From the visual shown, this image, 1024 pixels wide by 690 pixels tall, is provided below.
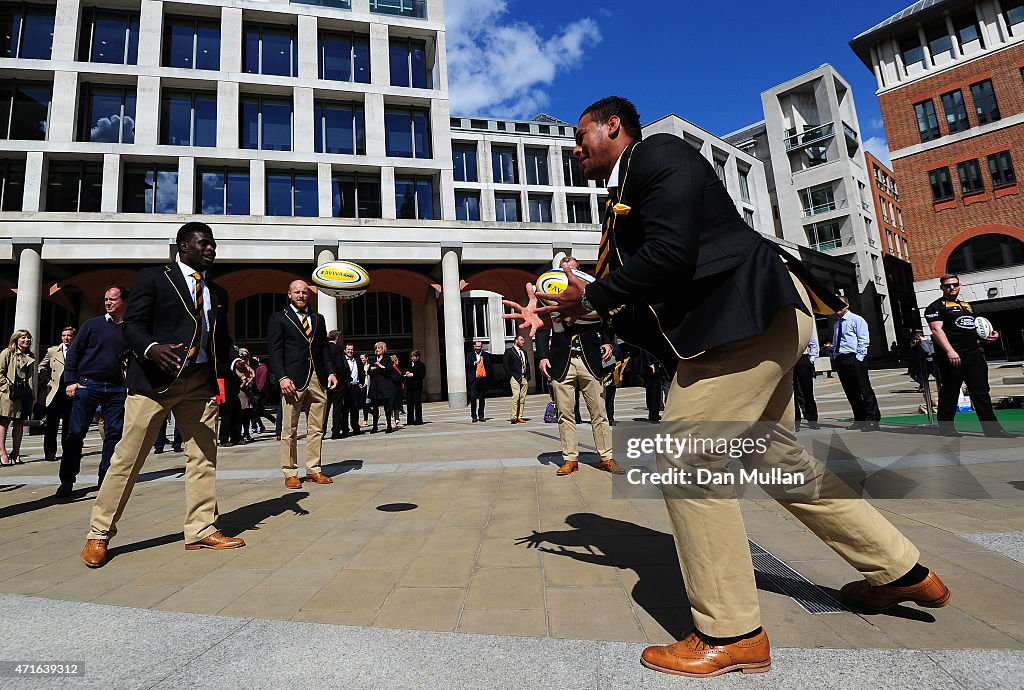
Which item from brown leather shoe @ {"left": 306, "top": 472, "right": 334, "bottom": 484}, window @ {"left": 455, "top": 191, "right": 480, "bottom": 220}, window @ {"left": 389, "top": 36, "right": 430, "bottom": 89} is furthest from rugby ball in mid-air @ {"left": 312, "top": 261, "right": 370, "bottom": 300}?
window @ {"left": 455, "top": 191, "right": 480, "bottom": 220}

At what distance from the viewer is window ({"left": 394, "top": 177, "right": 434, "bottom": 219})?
90.5 ft

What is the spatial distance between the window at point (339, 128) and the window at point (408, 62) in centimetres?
296

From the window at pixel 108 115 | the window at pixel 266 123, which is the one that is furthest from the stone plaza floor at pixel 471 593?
the window at pixel 108 115

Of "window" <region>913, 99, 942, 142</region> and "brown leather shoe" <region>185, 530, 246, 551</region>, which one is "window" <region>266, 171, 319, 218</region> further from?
"window" <region>913, 99, 942, 142</region>

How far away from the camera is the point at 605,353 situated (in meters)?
6.89

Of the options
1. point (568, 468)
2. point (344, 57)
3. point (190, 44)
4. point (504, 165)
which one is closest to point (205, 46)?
point (190, 44)

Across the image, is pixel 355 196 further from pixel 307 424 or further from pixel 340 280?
pixel 307 424

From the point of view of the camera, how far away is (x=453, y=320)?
986 inches

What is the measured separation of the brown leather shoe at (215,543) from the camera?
11.5 ft

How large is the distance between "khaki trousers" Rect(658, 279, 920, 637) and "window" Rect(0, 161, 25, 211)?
31.2m

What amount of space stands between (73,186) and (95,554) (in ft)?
92.7

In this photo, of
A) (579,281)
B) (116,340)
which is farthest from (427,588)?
(116,340)

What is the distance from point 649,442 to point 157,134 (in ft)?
98.0

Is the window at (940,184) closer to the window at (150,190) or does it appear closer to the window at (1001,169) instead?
the window at (1001,169)
